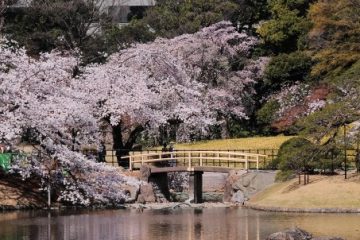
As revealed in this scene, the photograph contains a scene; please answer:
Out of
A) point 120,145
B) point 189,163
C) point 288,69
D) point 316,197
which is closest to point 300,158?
point 316,197

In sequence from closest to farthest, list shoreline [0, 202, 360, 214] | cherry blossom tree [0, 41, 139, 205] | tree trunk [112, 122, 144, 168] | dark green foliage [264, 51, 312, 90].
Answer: shoreline [0, 202, 360, 214]
cherry blossom tree [0, 41, 139, 205]
tree trunk [112, 122, 144, 168]
dark green foliage [264, 51, 312, 90]

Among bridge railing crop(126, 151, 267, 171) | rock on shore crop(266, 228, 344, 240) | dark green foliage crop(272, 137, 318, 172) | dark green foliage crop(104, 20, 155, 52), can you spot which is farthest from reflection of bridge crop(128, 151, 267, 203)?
rock on shore crop(266, 228, 344, 240)

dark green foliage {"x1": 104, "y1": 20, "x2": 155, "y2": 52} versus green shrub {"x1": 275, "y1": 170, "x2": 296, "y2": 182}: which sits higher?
dark green foliage {"x1": 104, "y1": 20, "x2": 155, "y2": 52}

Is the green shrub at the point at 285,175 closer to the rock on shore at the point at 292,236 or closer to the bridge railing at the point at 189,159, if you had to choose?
the bridge railing at the point at 189,159

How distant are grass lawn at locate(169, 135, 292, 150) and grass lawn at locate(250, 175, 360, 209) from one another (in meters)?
15.5

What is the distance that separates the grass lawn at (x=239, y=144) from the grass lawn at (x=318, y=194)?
1552cm

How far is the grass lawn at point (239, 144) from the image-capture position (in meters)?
56.6

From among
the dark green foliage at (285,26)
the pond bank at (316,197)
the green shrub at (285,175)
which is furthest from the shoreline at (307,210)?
the dark green foliage at (285,26)

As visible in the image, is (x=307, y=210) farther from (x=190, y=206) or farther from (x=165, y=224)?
(x=190, y=206)

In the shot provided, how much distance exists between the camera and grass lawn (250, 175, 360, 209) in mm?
37000

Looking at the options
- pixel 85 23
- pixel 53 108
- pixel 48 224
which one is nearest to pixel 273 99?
pixel 85 23

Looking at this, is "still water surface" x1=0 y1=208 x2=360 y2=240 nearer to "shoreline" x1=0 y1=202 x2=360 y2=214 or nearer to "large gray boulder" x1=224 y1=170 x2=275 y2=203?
"shoreline" x1=0 y1=202 x2=360 y2=214

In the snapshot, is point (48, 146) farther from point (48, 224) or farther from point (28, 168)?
point (48, 224)

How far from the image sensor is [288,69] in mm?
62562
